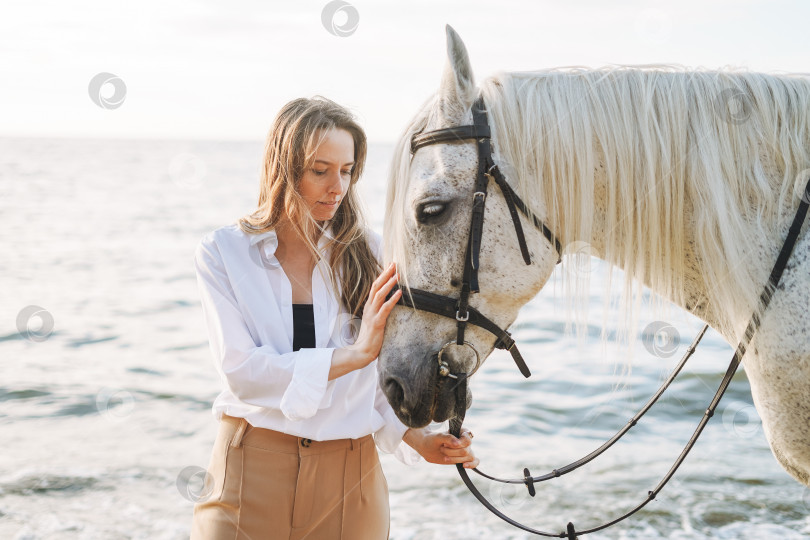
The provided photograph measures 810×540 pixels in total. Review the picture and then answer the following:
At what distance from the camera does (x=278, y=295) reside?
233cm

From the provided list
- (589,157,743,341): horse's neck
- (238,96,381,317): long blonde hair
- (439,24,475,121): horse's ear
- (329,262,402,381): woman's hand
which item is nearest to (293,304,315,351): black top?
(238,96,381,317): long blonde hair

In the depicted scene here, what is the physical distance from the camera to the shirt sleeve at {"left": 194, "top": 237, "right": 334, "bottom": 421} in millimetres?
2078

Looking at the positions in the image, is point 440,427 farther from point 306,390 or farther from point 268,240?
point 268,240

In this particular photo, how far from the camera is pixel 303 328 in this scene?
7.74ft

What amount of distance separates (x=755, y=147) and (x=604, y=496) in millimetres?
3988

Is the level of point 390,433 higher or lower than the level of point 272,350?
lower

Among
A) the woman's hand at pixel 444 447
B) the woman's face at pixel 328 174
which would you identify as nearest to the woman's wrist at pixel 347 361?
the woman's hand at pixel 444 447

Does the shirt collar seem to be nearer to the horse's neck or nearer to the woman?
the woman

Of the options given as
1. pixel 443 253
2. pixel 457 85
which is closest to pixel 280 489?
pixel 443 253

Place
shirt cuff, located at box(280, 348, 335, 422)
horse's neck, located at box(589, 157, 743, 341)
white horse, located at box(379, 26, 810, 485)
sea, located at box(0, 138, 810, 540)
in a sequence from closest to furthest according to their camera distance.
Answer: white horse, located at box(379, 26, 810, 485)
horse's neck, located at box(589, 157, 743, 341)
shirt cuff, located at box(280, 348, 335, 422)
sea, located at box(0, 138, 810, 540)

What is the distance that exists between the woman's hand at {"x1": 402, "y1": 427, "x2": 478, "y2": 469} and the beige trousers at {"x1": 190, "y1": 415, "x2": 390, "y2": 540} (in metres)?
0.24

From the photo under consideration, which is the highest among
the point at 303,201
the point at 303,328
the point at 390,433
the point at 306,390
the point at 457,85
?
the point at 457,85

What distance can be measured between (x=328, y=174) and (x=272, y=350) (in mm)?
675

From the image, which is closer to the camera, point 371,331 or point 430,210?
point 430,210
